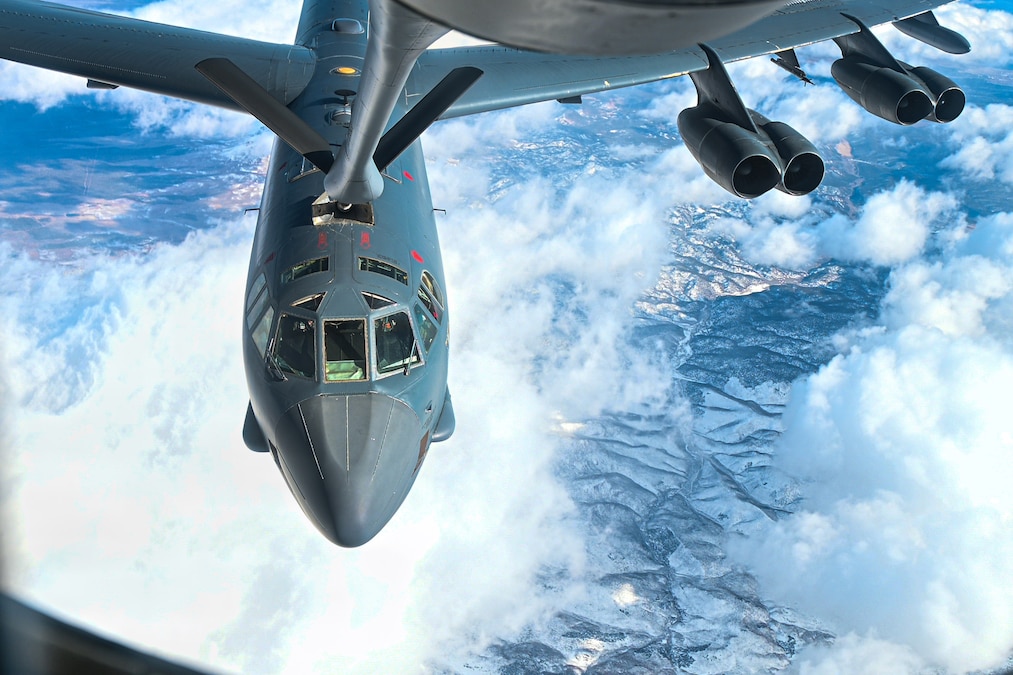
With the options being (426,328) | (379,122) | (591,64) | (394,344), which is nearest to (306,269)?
(394,344)

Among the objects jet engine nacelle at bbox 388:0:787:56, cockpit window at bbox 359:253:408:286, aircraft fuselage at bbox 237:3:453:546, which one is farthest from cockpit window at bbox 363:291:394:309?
jet engine nacelle at bbox 388:0:787:56

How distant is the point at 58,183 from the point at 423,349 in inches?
5644

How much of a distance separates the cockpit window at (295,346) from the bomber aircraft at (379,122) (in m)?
0.03

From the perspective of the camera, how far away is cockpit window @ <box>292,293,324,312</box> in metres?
10.3

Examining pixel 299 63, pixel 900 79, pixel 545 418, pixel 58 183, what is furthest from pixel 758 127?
pixel 545 418

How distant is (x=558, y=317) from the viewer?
7766 inches

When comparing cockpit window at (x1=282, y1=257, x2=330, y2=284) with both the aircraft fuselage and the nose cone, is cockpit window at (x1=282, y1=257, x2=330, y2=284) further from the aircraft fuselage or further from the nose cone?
the nose cone

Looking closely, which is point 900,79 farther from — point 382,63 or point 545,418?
point 545,418

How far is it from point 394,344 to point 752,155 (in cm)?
798

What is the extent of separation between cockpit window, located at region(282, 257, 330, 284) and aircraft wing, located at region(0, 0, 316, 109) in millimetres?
5461

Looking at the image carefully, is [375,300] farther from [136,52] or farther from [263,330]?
[136,52]

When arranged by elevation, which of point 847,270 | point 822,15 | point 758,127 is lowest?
point 847,270

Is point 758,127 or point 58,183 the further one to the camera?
point 58,183

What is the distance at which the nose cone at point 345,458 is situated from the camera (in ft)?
32.9
